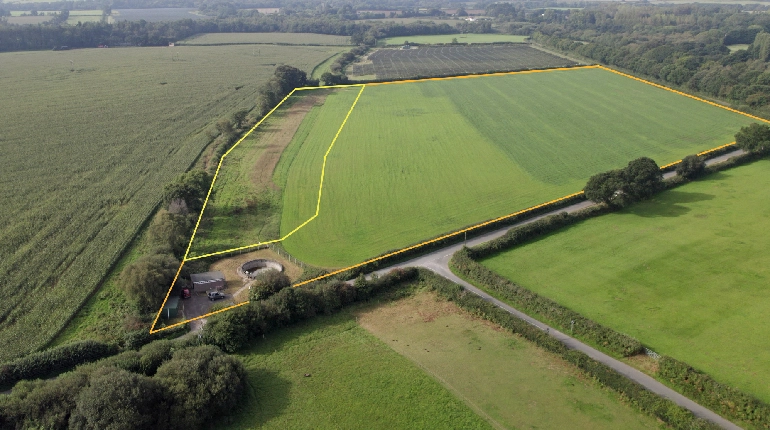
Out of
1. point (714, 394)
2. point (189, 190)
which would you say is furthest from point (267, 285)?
point (714, 394)

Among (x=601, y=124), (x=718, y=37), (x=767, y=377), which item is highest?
(x=718, y=37)

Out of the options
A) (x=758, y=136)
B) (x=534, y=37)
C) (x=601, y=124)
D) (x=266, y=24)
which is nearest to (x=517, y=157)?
(x=601, y=124)

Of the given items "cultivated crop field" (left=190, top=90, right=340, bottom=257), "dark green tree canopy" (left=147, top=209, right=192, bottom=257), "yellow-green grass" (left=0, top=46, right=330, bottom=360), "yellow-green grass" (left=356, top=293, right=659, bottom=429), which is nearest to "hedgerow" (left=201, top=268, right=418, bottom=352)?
"yellow-green grass" (left=356, top=293, right=659, bottom=429)

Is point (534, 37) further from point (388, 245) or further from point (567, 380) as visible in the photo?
point (567, 380)

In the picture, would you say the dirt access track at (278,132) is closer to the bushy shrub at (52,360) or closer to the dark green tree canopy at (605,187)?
the bushy shrub at (52,360)

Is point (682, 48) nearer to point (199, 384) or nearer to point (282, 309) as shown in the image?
point (282, 309)

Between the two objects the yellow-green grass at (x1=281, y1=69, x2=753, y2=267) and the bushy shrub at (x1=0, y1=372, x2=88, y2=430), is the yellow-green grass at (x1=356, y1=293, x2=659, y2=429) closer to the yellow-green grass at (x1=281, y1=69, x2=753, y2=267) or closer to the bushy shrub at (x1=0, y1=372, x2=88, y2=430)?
the yellow-green grass at (x1=281, y1=69, x2=753, y2=267)
